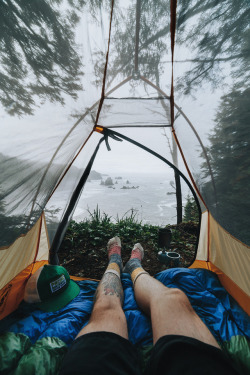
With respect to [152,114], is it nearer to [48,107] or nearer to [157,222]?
[48,107]

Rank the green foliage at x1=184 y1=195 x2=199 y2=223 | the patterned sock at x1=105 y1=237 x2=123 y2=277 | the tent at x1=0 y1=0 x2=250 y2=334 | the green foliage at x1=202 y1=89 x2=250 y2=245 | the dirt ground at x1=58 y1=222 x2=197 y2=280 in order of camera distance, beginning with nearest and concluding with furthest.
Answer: the tent at x1=0 y1=0 x2=250 y2=334 → the green foliage at x1=202 y1=89 x2=250 y2=245 → the patterned sock at x1=105 y1=237 x2=123 y2=277 → the dirt ground at x1=58 y1=222 x2=197 y2=280 → the green foliage at x1=184 y1=195 x2=199 y2=223

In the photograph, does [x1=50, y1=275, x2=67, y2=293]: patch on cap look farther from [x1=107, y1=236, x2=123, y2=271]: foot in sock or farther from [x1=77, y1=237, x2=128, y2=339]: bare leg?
[x1=107, y1=236, x2=123, y2=271]: foot in sock

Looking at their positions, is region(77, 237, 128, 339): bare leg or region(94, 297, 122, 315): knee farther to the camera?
region(94, 297, 122, 315): knee

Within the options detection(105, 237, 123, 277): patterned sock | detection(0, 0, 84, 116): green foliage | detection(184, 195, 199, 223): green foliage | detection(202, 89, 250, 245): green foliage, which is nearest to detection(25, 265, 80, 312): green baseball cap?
detection(105, 237, 123, 277): patterned sock

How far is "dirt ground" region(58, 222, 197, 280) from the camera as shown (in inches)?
79.0

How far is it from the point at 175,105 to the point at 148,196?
14.1 ft

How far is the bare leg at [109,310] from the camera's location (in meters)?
0.82

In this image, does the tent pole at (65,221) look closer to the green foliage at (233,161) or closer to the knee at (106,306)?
the knee at (106,306)

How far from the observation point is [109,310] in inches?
38.7

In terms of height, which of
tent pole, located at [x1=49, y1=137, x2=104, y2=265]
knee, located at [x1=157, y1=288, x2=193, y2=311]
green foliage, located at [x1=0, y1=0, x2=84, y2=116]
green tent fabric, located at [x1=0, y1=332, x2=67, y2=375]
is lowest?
green tent fabric, located at [x1=0, y1=332, x2=67, y2=375]

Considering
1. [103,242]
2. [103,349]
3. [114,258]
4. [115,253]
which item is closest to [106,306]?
[103,349]

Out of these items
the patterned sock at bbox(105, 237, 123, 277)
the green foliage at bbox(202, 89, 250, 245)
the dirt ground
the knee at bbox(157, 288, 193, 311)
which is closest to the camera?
the green foliage at bbox(202, 89, 250, 245)

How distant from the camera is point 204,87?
96 cm

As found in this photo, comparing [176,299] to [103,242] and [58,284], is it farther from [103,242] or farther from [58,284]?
[103,242]
